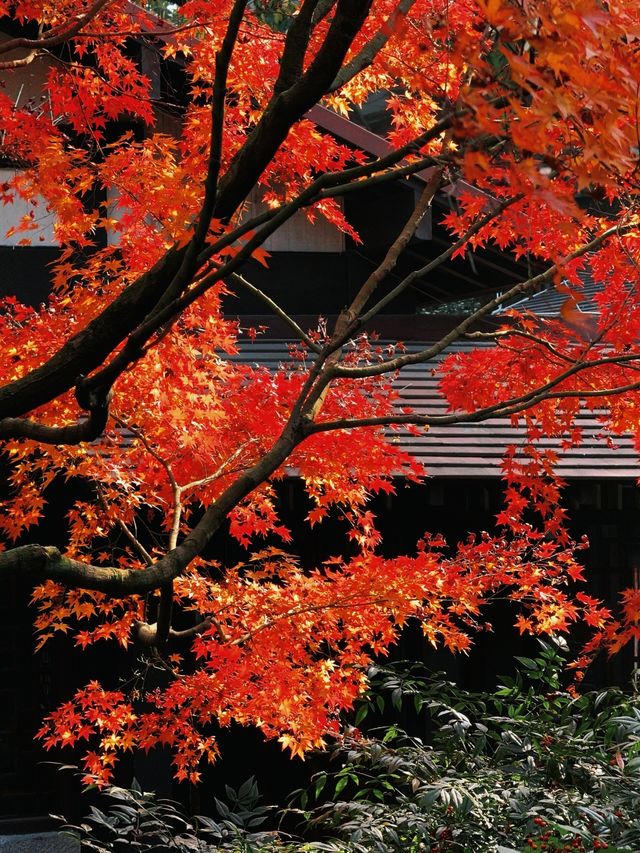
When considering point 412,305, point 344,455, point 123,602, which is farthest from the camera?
point 412,305

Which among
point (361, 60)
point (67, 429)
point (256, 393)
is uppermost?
point (361, 60)

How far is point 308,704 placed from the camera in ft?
19.9

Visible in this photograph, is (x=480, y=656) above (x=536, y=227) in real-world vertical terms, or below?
below

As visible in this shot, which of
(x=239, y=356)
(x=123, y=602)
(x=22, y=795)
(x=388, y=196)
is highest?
(x=388, y=196)

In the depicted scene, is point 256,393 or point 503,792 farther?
point 256,393

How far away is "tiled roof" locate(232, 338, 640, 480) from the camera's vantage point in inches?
341

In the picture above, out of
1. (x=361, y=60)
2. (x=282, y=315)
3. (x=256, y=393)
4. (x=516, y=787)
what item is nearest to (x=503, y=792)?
(x=516, y=787)

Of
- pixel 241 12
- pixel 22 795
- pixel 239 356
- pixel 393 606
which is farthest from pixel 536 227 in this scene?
pixel 22 795

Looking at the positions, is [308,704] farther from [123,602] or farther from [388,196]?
[388,196]

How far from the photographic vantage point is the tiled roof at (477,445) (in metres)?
8.66

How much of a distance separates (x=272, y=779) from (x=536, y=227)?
17.3 feet

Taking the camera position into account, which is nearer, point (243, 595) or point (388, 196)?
point (243, 595)

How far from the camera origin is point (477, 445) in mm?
9086

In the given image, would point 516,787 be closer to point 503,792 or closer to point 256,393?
point 503,792
